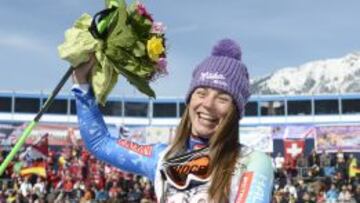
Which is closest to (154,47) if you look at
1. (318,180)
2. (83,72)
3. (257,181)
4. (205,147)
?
(83,72)

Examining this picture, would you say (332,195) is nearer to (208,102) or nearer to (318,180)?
(318,180)

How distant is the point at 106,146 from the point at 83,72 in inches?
12.9

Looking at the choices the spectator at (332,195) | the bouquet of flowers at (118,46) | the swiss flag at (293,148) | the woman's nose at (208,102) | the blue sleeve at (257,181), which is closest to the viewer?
the blue sleeve at (257,181)

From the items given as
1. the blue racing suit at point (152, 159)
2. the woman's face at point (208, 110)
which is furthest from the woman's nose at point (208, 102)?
the blue racing suit at point (152, 159)

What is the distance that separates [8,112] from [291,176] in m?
26.1

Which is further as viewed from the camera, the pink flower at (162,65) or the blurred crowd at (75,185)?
the blurred crowd at (75,185)

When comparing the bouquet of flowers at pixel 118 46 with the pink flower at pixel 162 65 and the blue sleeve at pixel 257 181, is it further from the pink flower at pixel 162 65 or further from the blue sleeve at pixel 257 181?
the blue sleeve at pixel 257 181

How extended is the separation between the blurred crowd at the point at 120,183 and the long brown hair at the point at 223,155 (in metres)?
11.7

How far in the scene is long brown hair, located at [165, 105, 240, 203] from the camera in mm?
2408

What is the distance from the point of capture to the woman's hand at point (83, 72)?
2797 millimetres

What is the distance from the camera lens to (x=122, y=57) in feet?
9.43

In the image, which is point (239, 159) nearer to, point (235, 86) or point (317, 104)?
point (235, 86)

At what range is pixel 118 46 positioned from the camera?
9.38 ft

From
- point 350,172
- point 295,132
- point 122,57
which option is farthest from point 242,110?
point 295,132
